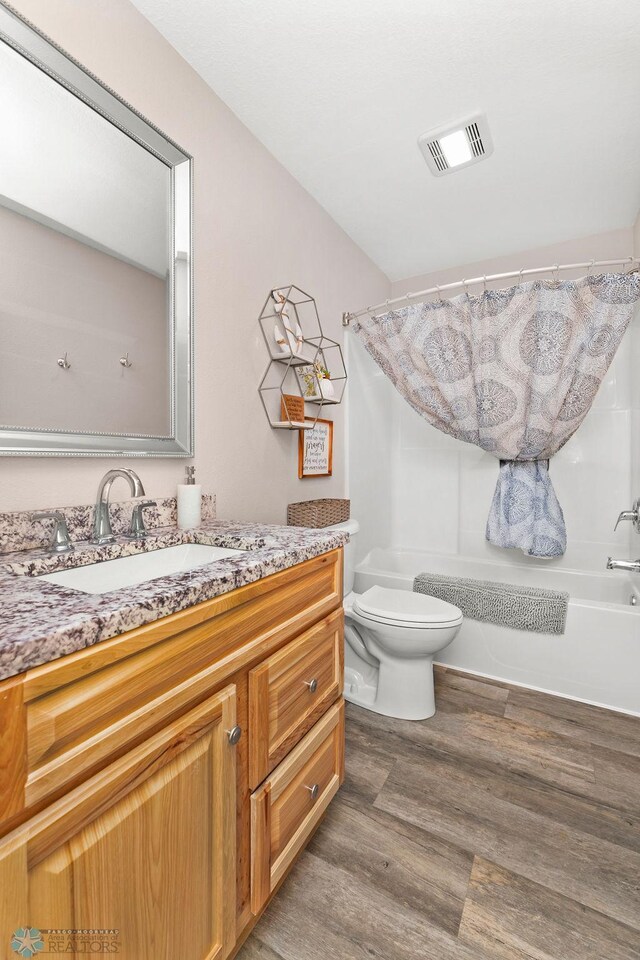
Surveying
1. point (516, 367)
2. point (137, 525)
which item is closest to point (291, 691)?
point (137, 525)

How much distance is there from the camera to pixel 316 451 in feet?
7.22

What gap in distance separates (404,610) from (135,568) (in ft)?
3.94

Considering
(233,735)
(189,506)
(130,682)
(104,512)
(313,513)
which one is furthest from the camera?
(313,513)

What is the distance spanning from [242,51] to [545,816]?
262 centimetres

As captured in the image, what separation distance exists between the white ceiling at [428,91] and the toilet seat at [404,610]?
1.95 m

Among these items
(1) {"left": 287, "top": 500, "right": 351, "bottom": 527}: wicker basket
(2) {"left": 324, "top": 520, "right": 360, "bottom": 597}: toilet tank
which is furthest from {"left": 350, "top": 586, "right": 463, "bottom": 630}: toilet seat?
(1) {"left": 287, "top": 500, "right": 351, "bottom": 527}: wicker basket

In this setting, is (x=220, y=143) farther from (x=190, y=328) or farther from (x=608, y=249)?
(x=608, y=249)

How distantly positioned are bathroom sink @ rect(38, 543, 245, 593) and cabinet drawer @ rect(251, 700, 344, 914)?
0.53 m

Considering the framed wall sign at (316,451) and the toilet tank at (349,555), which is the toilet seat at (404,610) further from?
the framed wall sign at (316,451)

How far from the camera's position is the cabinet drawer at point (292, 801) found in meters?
0.94

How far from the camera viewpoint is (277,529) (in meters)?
1.29

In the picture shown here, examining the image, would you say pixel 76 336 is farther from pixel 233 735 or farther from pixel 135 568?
pixel 233 735

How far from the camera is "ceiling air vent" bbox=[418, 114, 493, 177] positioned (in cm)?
171

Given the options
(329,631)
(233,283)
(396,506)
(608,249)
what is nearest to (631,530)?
(396,506)
